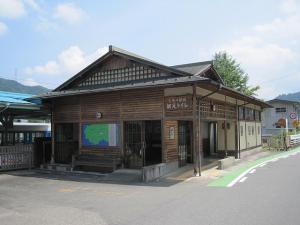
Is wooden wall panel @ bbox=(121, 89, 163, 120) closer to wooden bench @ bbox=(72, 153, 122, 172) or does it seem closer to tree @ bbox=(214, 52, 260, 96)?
wooden bench @ bbox=(72, 153, 122, 172)

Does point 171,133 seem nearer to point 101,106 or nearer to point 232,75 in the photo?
point 101,106

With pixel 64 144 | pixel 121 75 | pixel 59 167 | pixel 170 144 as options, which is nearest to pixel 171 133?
pixel 170 144

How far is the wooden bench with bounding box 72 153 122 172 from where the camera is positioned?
1567 cm

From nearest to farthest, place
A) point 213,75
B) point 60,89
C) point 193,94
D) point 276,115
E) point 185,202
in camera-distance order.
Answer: point 185,202 < point 193,94 < point 60,89 < point 213,75 < point 276,115

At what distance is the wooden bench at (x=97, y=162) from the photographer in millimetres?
15672

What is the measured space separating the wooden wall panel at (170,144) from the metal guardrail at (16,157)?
7874mm

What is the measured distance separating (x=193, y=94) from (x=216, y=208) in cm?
650

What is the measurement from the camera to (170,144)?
50.6ft

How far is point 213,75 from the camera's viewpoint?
20.6 metres

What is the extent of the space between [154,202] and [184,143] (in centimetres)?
825

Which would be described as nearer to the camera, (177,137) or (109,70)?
(177,137)

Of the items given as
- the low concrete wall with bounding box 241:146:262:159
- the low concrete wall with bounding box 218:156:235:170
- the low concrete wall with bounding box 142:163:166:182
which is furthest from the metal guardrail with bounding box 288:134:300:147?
the low concrete wall with bounding box 142:163:166:182

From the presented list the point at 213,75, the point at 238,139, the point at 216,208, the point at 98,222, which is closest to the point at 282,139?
the point at 238,139

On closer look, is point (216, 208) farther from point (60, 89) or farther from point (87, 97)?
point (60, 89)
